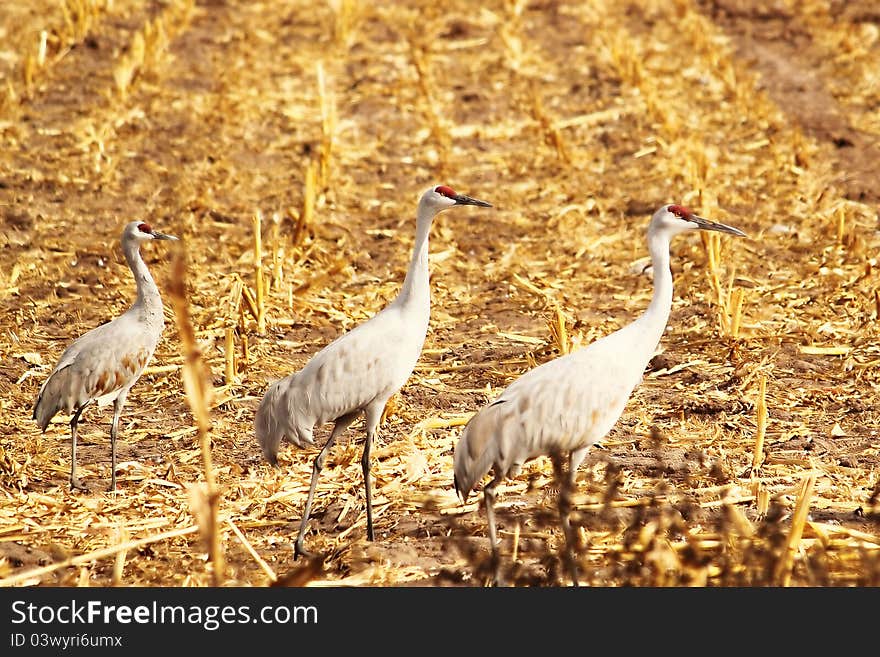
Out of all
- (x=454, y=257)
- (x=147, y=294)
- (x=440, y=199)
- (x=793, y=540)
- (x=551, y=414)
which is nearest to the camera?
(x=793, y=540)

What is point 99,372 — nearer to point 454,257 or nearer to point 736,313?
point 736,313

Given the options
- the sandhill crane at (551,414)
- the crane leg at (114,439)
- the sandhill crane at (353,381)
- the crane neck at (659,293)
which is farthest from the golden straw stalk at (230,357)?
the crane neck at (659,293)

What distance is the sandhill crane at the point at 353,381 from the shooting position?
5.87 meters

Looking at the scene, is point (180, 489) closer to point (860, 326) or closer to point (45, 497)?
point (45, 497)

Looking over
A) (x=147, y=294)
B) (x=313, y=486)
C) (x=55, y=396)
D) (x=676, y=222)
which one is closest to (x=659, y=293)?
(x=676, y=222)

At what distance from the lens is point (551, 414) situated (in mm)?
5340

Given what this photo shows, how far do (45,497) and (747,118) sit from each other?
8769 millimetres

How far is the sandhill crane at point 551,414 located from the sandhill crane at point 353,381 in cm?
61

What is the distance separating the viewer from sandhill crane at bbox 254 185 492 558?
587 cm

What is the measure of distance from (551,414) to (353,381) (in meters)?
0.97

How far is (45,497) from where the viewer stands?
6312 millimetres

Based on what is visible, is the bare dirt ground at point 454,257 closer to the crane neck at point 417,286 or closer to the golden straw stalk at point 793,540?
the golden straw stalk at point 793,540

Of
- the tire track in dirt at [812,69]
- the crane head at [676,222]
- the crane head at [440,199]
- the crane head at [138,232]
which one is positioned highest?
the tire track in dirt at [812,69]

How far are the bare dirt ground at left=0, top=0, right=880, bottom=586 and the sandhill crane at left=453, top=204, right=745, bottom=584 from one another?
0.25 metres
